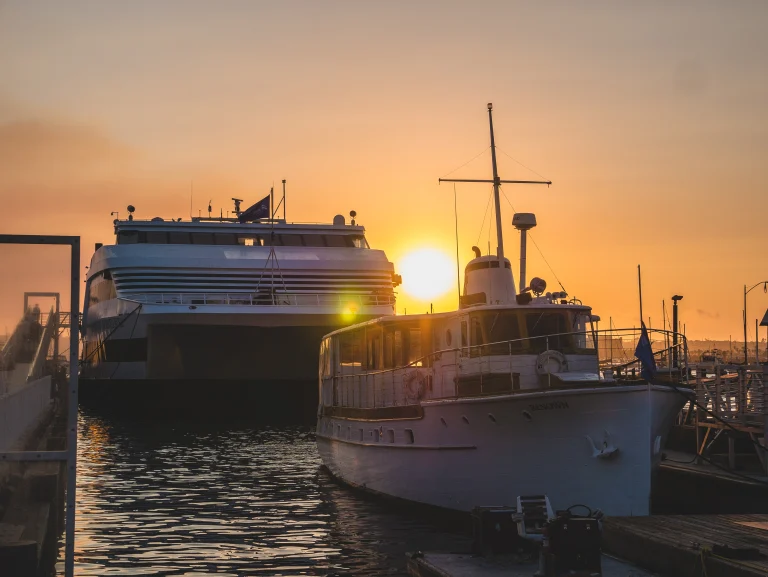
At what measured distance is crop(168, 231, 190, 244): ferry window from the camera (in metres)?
56.5

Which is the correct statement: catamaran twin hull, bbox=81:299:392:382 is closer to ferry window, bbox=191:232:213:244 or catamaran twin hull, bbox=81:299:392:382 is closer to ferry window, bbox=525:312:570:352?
ferry window, bbox=191:232:213:244

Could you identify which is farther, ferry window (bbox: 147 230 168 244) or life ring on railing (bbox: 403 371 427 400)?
ferry window (bbox: 147 230 168 244)

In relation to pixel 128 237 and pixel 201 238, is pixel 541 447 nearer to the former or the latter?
pixel 201 238

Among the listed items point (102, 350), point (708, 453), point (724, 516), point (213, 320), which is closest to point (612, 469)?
point (724, 516)

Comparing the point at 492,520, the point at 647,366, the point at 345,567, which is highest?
the point at 647,366

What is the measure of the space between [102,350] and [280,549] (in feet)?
141

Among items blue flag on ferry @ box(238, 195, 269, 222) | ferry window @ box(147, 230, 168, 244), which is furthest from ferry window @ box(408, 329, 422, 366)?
ferry window @ box(147, 230, 168, 244)

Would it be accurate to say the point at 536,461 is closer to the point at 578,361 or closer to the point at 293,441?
the point at 578,361

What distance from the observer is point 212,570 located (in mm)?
15648

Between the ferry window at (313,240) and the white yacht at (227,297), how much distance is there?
0.06 metres

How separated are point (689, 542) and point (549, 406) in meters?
5.23

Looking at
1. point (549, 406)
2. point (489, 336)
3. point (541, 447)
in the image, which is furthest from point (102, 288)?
point (549, 406)

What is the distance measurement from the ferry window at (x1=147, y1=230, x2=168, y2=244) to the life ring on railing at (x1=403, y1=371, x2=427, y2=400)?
37.3 metres

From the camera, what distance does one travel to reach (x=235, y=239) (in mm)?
57438
